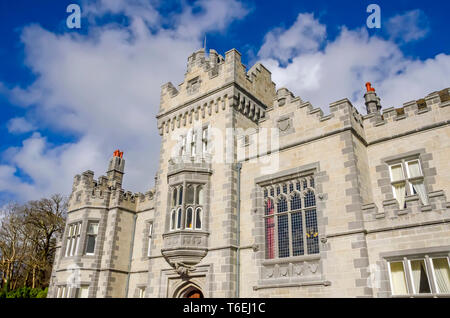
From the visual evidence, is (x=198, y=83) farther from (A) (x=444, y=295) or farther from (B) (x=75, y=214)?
(A) (x=444, y=295)

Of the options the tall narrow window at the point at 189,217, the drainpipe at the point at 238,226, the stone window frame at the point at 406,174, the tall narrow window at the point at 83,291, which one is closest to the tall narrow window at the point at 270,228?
the drainpipe at the point at 238,226

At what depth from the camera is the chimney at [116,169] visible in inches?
1102

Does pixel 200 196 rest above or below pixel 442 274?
above

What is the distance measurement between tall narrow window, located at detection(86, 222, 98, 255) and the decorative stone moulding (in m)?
9.56

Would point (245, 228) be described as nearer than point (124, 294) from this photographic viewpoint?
Yes

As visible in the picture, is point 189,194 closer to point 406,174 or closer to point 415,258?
point 406,174

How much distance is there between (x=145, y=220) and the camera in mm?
24219

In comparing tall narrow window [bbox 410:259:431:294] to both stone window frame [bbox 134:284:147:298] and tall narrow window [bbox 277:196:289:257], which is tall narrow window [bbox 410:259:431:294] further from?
stone window frame [bbox 134:284:147:298]

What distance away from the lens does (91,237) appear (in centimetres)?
2405

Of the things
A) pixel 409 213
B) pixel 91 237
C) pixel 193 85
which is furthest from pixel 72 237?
pixel 409 213

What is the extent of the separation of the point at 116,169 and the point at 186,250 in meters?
14.3

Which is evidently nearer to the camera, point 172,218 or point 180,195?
point 172,218
